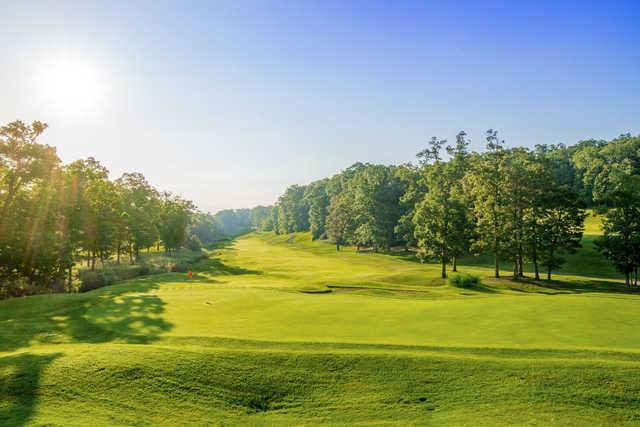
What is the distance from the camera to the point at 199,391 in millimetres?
10289

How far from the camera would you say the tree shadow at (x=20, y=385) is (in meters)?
8.70

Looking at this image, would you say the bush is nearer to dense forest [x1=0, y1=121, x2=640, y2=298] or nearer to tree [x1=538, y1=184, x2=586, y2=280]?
dense forest [x1=0, y1=121, x2=640, y2=298]

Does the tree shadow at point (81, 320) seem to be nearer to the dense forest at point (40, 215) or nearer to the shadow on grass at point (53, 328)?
the shadow on grass at point (53, 328)

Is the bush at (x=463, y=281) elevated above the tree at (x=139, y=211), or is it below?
below

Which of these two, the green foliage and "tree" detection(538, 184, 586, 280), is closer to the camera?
the green foliage

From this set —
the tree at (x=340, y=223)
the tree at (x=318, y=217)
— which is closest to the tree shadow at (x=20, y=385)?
the tree at (x=340, y=223)

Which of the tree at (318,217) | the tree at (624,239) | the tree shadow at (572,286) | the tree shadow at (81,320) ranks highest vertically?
the tree at (318,217)

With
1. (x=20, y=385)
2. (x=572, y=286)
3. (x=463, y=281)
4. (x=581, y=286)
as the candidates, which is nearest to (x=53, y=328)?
(x=20, y=385)

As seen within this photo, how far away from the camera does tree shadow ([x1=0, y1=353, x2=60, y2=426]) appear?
8695 mm

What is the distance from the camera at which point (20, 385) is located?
9.97 m

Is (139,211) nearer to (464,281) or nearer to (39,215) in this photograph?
(39,215)

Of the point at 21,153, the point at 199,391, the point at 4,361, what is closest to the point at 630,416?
the point at 199,391

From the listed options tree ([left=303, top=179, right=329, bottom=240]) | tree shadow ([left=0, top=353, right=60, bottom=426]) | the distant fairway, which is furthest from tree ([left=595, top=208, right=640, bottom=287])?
tree ([left=303, top=179, right=329, bottom=240])

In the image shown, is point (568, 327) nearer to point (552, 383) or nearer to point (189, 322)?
point (552, 383)
